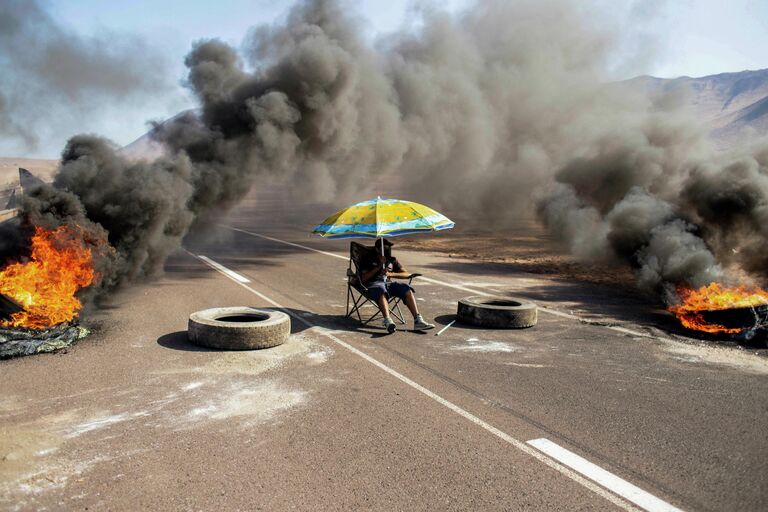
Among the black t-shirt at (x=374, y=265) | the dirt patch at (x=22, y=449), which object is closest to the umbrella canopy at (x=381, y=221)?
the black t-shirt at (x=374, y=265)

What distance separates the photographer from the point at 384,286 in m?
7.98

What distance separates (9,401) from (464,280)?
9.45 meters

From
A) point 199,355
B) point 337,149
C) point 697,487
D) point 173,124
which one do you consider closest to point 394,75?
point 337,149

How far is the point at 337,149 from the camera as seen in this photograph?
22156 mm

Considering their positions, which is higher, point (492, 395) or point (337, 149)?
point (337, 149)

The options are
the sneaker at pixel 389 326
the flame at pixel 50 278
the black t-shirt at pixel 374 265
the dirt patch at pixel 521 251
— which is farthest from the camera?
the dirt patch at pixel 521 251

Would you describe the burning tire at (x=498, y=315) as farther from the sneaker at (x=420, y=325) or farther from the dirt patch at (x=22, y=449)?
the dirt patch at (x=22, y=449)

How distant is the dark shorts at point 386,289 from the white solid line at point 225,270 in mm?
4814

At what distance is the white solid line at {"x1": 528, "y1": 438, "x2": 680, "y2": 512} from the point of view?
3352 millimetres

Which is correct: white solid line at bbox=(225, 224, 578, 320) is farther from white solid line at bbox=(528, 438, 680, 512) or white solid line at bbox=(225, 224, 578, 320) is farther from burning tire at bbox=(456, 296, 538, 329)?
white solid line at bbox=(528, 438, 680, 512)

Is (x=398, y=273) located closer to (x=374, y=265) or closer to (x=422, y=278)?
(x=374, y=265)

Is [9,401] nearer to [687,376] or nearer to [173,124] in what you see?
[687,376]

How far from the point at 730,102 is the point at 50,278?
205088 millimetres

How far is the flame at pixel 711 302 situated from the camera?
784cm
